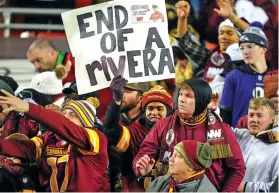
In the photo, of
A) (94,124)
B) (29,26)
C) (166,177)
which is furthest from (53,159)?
(29,26)

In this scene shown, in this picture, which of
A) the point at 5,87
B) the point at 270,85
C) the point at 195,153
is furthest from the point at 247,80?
the point at 5,87

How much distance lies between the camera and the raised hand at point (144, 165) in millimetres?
9844

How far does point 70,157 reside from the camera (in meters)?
10.1

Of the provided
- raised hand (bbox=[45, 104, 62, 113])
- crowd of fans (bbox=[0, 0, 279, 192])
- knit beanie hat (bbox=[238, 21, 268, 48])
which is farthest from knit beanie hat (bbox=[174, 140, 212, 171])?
knit beanie hat (bbox=[238, 21, 268, 48])

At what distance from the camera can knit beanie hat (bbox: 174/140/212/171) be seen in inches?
372

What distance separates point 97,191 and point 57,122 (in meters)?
0.66

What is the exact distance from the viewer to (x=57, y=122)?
32.1 ft

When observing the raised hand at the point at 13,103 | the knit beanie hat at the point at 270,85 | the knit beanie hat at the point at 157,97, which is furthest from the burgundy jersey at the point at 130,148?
the knit beanie hat at the point at 270,85

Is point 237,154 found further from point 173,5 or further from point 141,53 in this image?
point 173,5

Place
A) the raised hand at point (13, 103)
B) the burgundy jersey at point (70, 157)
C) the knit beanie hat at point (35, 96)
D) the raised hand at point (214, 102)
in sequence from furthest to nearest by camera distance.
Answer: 1. the knit beanie hat at point (35, 96)
2. the raised hand at point (214, 102)
3. the burgundy jersey at point (70, 157)
4. the raised hand at point (13, 103)

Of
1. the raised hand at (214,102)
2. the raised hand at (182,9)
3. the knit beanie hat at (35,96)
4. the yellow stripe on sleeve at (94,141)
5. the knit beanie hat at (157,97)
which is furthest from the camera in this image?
the raised hand at (182,9)

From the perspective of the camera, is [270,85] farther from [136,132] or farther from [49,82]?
[49,82]

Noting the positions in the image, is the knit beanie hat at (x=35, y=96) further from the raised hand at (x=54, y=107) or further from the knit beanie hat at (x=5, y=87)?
the knit beanie hat at (x=5, y=87)

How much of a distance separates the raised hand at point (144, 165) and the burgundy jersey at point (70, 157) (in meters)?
0.32
